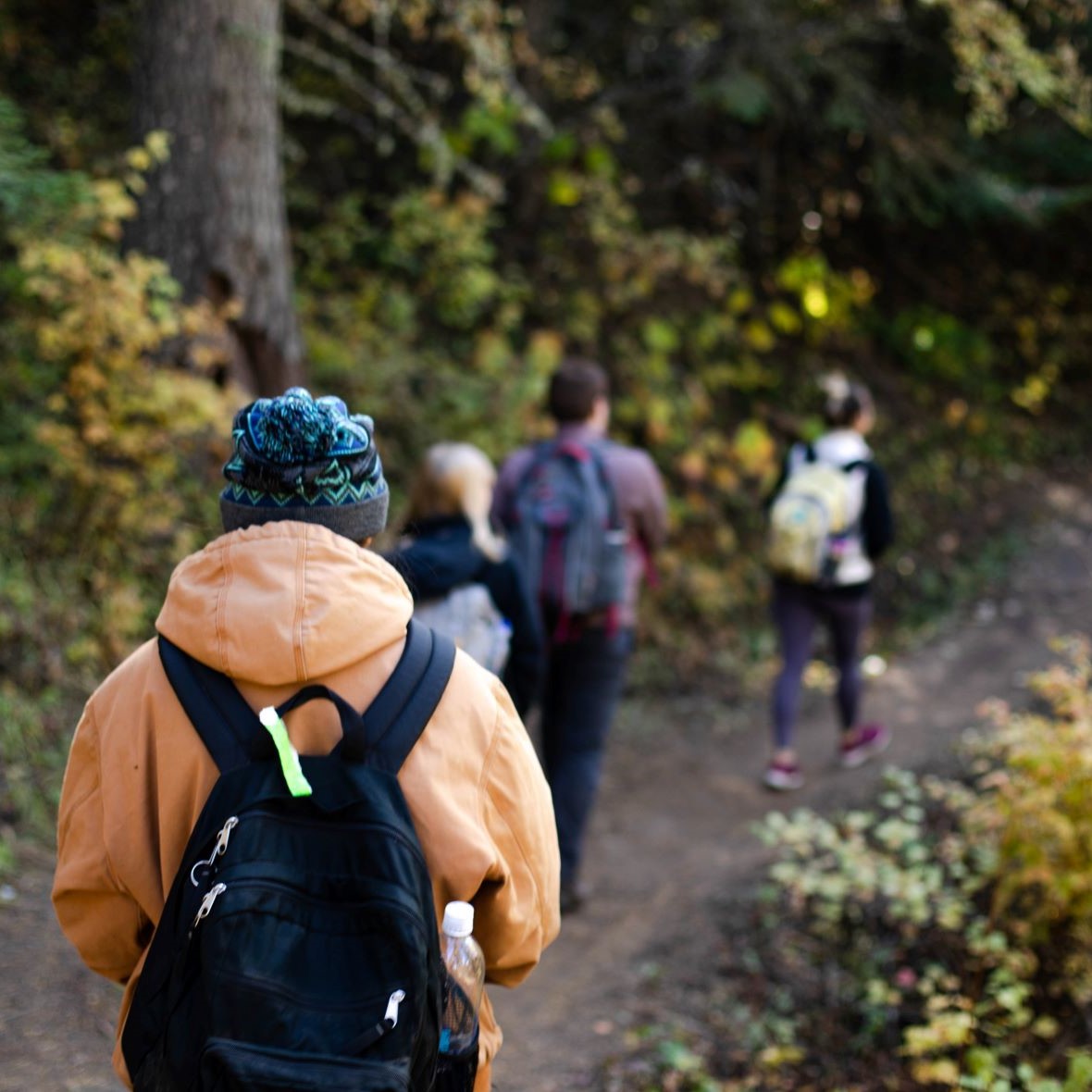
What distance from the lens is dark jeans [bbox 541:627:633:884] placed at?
4.74 meters

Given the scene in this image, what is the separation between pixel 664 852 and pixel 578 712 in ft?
5.16

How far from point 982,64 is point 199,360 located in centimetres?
521

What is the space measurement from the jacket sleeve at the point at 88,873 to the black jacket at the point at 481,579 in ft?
5.13

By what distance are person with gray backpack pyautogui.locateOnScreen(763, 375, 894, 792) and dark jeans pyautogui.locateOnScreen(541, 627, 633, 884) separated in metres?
1.55

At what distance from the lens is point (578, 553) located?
454 cm

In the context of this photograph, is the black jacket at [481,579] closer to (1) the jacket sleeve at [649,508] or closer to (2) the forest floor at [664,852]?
(1) the jacket sleeve at [649,508]

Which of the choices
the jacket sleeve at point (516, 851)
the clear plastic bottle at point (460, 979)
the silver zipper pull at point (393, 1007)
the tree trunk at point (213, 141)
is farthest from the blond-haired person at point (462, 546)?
the tree trunk at point (213, 141)

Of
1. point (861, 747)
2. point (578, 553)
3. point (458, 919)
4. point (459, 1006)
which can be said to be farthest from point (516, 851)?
point (861, 747)

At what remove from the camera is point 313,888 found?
171 centimetres

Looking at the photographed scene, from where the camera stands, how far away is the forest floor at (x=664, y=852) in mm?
3660

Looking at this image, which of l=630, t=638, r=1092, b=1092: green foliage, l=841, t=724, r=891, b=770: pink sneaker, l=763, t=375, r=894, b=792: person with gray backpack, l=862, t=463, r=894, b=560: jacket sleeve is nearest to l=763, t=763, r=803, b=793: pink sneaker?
l=841, t=724, r=891, b=770: pink sneaker

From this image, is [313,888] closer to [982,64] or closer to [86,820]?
[86,820]

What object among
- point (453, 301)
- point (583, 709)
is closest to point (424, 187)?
point (453, 301)

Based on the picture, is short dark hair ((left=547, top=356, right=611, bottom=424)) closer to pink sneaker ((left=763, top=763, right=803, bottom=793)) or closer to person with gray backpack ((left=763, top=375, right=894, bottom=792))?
person with gray backpack ((left=763, top=375, right=894, bottom=792))
